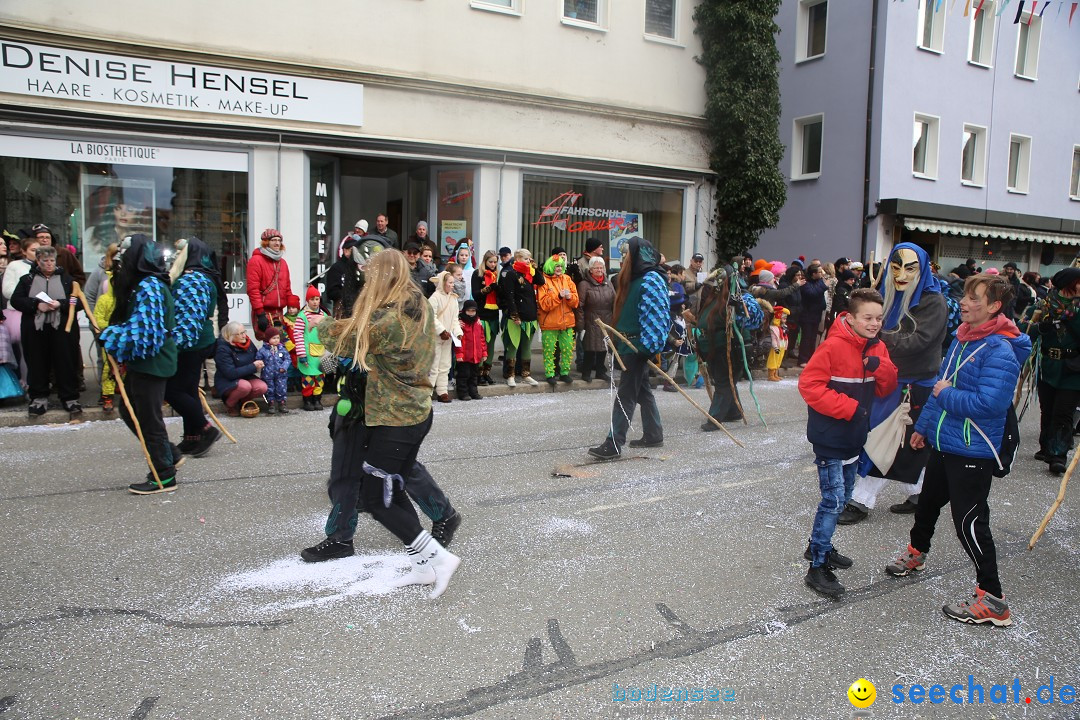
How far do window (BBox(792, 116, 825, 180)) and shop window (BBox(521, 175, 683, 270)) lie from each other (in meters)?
6.98

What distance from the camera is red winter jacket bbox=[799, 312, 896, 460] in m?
4.25

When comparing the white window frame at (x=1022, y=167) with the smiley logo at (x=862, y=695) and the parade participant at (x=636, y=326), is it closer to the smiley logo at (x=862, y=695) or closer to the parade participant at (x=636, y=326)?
the parade participant at (x=636, y=326)

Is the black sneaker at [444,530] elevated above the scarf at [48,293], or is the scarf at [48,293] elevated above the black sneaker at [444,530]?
the scarf at [48,293]

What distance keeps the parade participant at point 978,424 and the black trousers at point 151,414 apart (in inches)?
204

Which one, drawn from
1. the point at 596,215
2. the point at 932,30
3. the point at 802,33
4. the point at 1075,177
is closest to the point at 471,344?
the point at 596,215

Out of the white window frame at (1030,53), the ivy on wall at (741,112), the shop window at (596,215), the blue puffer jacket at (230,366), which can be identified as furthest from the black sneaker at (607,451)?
the white window frame at (1030,53)

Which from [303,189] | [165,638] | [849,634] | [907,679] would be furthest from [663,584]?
[303,189]

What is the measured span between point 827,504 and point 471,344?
6.27 m

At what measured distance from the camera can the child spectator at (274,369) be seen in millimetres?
8961

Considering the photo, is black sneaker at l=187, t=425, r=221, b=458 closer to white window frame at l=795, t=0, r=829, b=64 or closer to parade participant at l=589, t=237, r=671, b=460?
parade participant at l=589, t=237, r=671, b=460

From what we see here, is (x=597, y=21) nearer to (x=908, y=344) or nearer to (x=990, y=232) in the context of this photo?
(x=908, y=344)

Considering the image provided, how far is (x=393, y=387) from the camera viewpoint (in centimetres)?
421

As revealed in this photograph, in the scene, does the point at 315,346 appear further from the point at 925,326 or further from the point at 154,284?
the point at 925,326

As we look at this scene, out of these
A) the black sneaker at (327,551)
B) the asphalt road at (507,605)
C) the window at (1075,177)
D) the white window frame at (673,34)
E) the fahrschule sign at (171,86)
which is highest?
the white window frame at (673,34)
